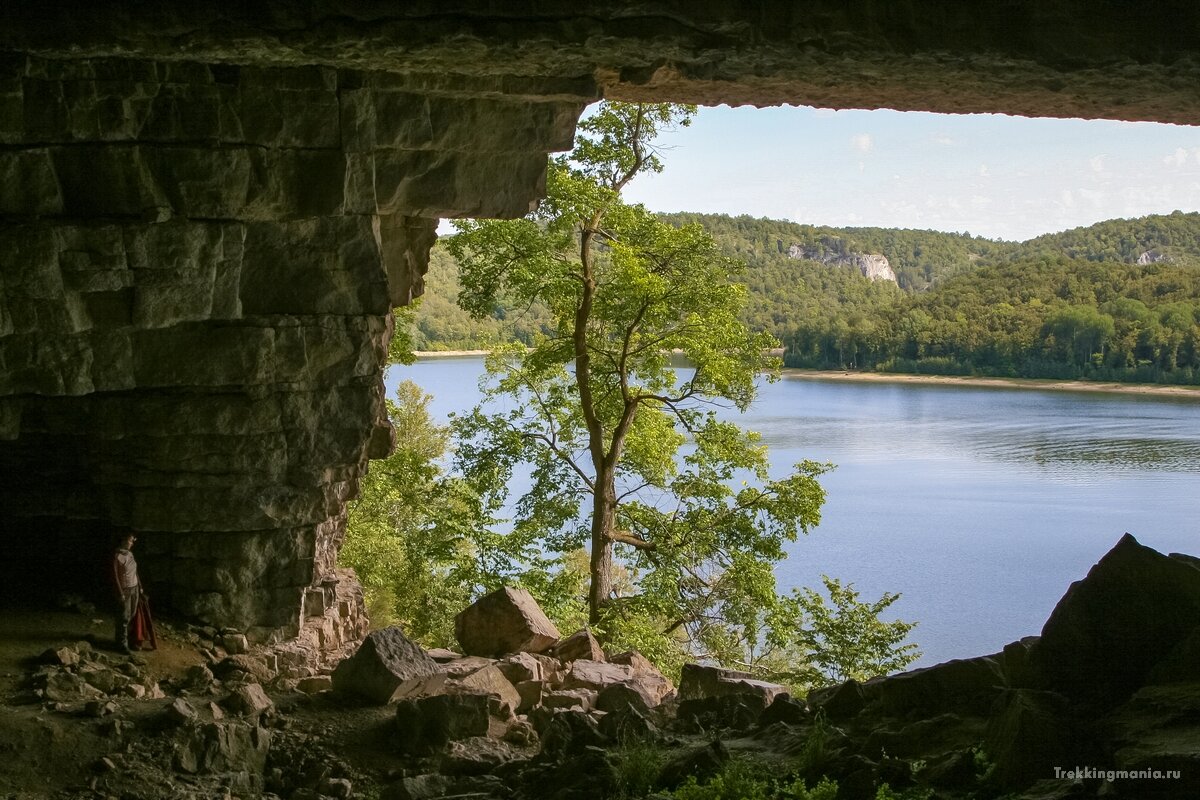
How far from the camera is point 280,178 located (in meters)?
6.66

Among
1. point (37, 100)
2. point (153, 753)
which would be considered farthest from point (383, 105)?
point (153, 753)

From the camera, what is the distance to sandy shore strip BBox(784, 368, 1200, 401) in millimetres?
33031

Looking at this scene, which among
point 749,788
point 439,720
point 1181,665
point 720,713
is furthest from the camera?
point 439,720

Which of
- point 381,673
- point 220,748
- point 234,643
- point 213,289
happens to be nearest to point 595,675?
point 381,673

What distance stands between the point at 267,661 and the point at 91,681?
1.47m

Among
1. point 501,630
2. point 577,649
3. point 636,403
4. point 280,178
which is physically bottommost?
point 577,649

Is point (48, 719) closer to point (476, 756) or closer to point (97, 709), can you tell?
point (97, 709)

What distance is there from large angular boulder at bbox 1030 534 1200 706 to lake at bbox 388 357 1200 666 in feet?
55.8

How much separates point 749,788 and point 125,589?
5134 mm

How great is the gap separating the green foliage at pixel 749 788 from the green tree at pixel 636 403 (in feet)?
30.2

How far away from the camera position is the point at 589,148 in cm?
1491

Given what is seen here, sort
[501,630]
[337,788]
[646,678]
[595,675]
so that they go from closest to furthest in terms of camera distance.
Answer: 1. [337,788]
2. [595,675]
3. [646,678]
4. [501,630]

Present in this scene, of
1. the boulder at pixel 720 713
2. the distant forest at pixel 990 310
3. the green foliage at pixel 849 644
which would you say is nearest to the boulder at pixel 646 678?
the boulder at pixel 720 713

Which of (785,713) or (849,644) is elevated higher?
(785,713)
